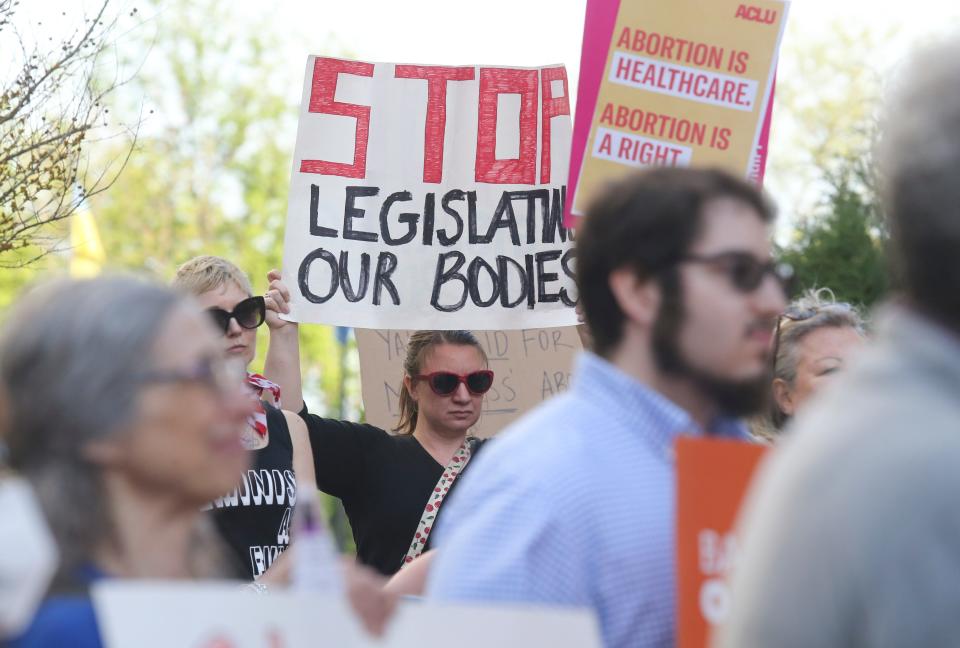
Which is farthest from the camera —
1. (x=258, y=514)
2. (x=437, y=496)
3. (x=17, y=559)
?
(x=437, y=496)

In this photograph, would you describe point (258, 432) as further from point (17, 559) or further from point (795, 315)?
point (17, 559)

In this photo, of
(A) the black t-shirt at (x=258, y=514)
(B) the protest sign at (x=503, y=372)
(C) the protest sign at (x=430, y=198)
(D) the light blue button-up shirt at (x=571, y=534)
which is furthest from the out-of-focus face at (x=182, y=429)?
(B) the protest sign at (x=503, y=372)

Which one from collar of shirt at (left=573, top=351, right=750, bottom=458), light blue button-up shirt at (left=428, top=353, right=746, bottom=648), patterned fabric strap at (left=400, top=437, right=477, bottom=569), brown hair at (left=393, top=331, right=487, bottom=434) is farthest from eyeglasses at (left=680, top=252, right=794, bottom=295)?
brown hair at (left=393, top=331, right=487, bottom=434)

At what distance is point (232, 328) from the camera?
471 cm

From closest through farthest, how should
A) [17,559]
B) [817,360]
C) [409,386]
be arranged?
[17,559] → [817,360] → [409,386]

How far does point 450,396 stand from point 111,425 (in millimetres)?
3192

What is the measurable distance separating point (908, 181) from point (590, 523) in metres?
0.92

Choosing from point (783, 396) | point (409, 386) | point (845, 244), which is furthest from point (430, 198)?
point (845, 244)

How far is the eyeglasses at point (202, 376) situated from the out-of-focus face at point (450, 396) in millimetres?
3001

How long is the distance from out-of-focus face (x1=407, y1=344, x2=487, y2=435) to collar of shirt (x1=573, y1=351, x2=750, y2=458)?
2.70 metres

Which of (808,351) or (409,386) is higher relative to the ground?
(808,351)

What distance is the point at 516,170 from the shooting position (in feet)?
19.5

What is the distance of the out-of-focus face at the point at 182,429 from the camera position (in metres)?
2.02

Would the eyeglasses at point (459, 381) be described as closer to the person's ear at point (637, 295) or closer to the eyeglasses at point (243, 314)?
the eyeglasses at point (243, 314)
